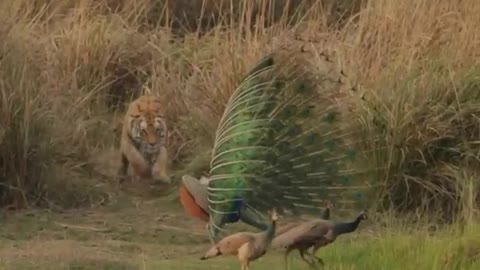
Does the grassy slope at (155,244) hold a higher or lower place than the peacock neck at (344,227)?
lower

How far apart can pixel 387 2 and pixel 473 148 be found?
2030 millimetres

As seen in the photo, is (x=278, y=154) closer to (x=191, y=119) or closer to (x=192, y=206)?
(x=192, y=206)

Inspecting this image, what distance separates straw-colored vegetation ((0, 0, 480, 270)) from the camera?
7582 mm

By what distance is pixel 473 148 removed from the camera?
29.3 feet

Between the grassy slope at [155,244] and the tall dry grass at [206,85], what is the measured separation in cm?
46

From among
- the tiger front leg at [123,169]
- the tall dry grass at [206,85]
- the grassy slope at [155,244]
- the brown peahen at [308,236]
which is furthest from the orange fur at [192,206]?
the tiger front leg at [123,169]

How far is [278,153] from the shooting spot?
7.68 m

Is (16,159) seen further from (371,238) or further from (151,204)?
(371,238)

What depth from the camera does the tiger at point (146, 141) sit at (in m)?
9.41

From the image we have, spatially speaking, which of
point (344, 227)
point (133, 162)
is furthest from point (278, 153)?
point (133, 162)

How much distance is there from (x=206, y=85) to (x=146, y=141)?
0.90 m

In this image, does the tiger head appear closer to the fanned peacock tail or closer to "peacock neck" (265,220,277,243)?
the fanned peacock tail

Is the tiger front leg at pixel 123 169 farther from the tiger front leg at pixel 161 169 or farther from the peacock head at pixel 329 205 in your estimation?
the peacock head at pixel 329 205

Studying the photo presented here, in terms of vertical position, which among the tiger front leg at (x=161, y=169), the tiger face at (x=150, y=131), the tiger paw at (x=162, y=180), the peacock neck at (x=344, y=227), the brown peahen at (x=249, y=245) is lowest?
the tiger paw at (x=162, y=180)
